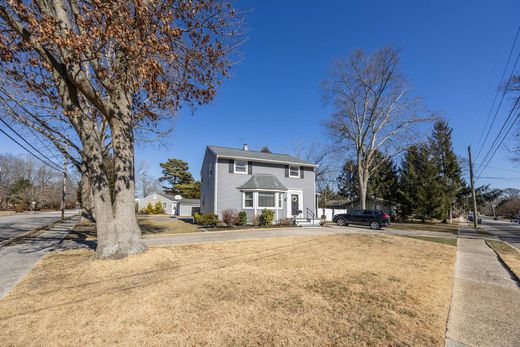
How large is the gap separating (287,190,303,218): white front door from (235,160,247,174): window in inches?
162

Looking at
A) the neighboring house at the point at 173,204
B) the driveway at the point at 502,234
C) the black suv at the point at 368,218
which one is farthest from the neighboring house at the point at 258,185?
the neighboring house at the point at 173,204

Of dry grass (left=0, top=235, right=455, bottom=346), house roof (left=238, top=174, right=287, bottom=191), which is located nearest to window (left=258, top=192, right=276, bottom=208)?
house roof (left=238, top=174, right=287, bottom=191)

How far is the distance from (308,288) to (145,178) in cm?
7030

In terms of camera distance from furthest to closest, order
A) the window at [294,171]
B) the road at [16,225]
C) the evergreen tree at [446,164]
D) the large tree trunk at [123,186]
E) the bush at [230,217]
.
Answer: the evergreen tree at [446,164], the window at [294,171], the bush at [230,217], the road at [16,225], the large tree trunk at [123,186]

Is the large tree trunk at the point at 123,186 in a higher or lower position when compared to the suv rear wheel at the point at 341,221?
higher

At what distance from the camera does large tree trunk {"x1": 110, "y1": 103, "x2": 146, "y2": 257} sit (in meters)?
6.76

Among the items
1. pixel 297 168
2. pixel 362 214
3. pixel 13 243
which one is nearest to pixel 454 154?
pixel 362 214

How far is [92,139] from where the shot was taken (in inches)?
265

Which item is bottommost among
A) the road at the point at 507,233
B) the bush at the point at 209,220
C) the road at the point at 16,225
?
the road at the point at 507,233

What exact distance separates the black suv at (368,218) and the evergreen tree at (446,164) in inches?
729

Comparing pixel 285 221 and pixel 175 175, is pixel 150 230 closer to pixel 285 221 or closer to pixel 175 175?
pixel 285 221

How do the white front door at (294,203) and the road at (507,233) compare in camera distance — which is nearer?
the road at (507,233)

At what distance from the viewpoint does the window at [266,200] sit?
18250 mm

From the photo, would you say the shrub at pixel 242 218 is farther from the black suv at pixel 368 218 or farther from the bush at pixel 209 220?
the black suv at pixel 368 218
